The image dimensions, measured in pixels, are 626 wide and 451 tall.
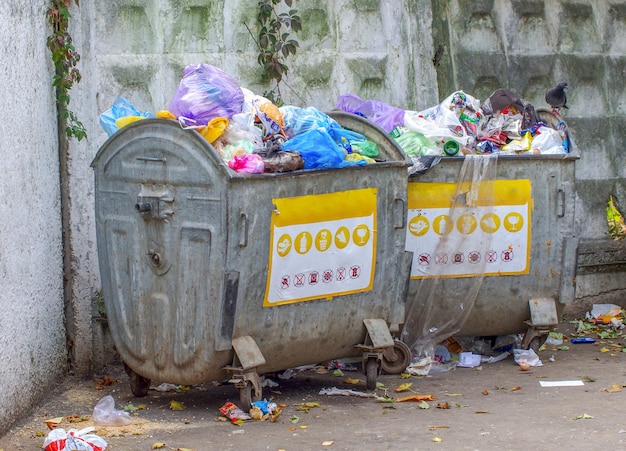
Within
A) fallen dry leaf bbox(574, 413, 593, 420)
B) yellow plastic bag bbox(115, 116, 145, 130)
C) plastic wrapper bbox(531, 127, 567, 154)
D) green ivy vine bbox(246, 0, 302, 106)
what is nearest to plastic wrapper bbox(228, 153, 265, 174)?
yellow plastic bag bbox(115, 116, 145, 130)

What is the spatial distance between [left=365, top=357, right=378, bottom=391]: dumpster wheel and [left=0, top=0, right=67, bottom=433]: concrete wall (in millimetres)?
1761

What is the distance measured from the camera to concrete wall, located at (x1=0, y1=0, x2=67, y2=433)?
5320mm

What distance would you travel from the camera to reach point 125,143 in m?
5.50

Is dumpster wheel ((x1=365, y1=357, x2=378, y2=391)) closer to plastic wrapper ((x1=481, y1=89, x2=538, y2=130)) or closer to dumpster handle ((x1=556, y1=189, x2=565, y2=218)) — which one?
dumpster handle ((x1=556, y1=189, x2=565, y2=218))

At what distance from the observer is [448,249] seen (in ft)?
21.2

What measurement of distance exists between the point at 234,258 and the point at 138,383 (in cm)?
111

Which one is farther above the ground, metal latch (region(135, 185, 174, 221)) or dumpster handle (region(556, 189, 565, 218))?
metal latch (region(135, 185, 174, 221))

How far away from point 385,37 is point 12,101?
2.79 meters

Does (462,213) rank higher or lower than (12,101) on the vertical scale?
lower

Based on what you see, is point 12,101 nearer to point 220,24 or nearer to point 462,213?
point 220,24

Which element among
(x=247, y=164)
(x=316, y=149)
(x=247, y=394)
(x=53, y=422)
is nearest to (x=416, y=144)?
(x=316, y=149)

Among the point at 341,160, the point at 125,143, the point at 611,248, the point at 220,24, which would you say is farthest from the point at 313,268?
the point at 611,248

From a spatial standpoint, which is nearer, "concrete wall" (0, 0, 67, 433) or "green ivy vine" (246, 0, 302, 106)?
"concrete wall" (0, 0, 67, 433)

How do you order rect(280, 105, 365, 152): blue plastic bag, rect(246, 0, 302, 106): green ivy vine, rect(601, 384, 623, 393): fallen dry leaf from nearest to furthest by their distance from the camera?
rect(280, 105, 365, 152): blue plastic bag < rect(601, 384, 623, 393): fallen dry leaf < rect(246, 0, 302, 106): green ivy vine
